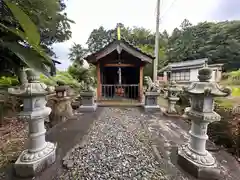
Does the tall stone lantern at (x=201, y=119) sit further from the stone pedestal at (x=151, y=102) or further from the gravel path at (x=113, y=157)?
the stone pedestal at (x=151, y=102)

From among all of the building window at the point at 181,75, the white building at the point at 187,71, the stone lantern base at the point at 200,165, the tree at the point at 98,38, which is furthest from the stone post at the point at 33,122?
the tree at the point at 98,38

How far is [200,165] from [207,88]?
3.22ft

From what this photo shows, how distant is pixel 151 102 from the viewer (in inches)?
201

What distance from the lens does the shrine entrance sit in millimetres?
5422

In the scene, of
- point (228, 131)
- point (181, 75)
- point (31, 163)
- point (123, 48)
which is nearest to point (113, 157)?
point (31, 163)

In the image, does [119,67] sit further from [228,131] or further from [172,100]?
[228,131]

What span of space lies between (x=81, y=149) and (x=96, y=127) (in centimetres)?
107

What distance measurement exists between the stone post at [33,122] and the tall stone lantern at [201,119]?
1.96m

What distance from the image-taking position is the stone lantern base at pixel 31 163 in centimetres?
168

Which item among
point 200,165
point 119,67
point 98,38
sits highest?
point 98,38

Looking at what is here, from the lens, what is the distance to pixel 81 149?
2.39 m

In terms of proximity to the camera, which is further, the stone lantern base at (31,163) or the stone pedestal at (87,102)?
the stone pedestal at (87,102)

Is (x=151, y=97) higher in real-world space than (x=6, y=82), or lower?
lower

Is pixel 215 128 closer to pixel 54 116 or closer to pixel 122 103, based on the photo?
pixel 122 103
